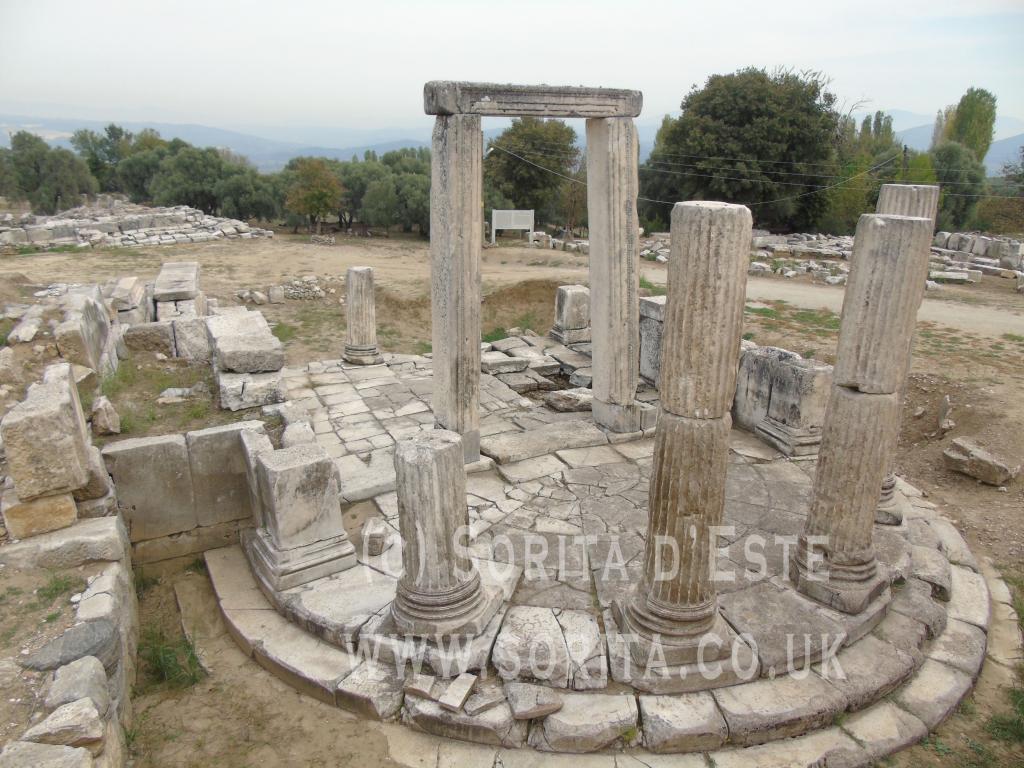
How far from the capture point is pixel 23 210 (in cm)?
3350

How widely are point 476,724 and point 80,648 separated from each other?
2.44 meters

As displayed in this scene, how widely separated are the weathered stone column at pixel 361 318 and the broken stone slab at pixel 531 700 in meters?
7.37

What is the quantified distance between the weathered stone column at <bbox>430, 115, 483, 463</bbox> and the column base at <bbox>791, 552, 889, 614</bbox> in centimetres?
340

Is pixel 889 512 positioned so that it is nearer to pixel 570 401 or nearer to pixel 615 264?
pixel 615 264

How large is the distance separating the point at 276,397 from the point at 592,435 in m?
3.63

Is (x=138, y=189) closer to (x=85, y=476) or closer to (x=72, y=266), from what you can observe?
(x=72, y=266)

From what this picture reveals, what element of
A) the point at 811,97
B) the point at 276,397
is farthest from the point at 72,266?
the point at 811,97

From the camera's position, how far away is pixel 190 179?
3206cm

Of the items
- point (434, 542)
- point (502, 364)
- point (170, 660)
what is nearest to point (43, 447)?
point (170, 660)

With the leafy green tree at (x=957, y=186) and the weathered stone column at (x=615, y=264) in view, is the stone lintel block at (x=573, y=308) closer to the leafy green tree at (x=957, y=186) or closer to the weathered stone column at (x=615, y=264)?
the weathered stone column at (x=615, y=264)

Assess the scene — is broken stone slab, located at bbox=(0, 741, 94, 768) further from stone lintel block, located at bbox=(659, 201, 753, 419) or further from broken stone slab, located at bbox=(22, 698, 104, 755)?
stone lintel block, located at bbox=(659, 201, 753, 419)

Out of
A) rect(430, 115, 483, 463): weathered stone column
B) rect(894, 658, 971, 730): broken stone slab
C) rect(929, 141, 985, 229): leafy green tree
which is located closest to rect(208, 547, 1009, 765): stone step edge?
rect(894, 658, 971, 730): broken stone slab

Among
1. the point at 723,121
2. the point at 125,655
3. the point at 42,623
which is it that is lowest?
the point at 125,655

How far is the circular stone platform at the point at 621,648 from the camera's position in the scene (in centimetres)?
416
